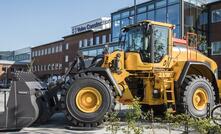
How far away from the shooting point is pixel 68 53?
249 feet

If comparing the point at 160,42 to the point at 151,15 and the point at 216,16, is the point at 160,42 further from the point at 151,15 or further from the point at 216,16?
the point at 151,15

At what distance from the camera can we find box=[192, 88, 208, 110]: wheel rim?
13.1m

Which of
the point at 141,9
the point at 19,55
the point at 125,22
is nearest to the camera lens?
the point at 141,9

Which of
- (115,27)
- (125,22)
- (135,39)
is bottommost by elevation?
(135,39)

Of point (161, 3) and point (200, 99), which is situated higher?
point (161, 3)

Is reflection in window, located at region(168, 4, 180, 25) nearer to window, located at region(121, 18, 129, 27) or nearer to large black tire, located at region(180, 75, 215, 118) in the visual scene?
window, located at region(121, 18, 129, 27)

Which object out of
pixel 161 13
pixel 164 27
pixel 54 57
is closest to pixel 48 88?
pixel 164 27

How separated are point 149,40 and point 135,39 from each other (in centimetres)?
59

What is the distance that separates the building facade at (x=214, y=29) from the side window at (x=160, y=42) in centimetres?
2830

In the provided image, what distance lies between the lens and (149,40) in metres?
13.2

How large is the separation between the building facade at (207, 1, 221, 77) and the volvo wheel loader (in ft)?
91.4

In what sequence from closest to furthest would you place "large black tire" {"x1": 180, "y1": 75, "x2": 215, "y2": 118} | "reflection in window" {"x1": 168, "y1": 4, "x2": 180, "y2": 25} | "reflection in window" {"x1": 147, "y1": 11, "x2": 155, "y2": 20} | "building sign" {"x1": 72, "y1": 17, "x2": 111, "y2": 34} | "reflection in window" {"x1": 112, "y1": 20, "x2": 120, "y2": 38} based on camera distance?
"large black tire" {"x1": 180, "y1": 75, "x2": 215, "y2": 118}, "reflection in window" {"x1": 168, "y1": 4, "x2": 180, "y2": 25}, "reflection in window" {"x1": 147, "y1": 11, "x2": 155, "y2": 20}, "reflection in window" {"x1": 112, "y1": 20, "x2": 120, "y2": 38}, "building sign" {"x1": 72, "y1": 17, "x2": 111, "y2": 34}

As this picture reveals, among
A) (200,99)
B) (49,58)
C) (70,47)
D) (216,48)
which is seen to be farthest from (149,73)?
(49,58)

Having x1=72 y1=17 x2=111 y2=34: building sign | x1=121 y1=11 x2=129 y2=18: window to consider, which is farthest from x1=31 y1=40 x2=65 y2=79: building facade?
x1=121 y1=11 x2=129 y2=18: window
